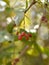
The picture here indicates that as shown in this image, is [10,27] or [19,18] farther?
[10,27]

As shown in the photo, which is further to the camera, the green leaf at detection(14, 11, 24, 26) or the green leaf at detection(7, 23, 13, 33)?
the green leaf at detection(7, 23, 13, 33)

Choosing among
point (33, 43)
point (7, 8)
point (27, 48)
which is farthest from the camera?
point (27, 48)

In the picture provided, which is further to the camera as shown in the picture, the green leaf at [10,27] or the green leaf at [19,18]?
the green leaf at [10,27]

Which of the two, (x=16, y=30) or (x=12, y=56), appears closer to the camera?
(x=16, y=30)

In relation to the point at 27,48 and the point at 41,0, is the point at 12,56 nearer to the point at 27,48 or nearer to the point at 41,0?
the point at 27,48

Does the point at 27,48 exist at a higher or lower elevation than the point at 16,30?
lower

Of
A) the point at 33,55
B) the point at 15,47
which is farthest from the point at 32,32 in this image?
the point at 33,55

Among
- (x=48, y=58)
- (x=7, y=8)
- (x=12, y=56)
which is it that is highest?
(x=7, y=8)

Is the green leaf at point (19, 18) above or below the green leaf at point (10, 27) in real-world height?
above

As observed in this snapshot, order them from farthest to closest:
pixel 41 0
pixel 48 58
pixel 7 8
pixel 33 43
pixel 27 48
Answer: pixel 48 58 < pixel 27 48 < pixel 33 43 < pixel 7 8 < pixel 41 0

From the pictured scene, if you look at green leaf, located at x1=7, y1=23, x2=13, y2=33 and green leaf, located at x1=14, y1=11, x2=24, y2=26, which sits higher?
Answer: green leaf, located at x1=14, y1=11, x2=24, y2=26

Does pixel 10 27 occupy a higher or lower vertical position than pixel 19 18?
lower
